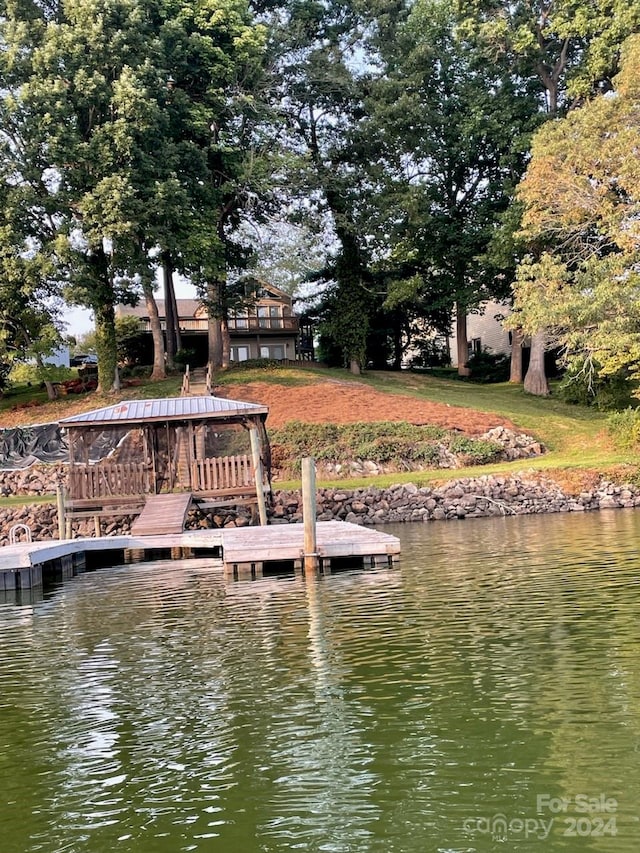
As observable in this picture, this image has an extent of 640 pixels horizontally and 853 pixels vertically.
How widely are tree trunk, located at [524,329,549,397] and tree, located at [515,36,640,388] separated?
11295 millimetres

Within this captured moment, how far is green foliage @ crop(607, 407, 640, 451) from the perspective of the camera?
98.6 feet

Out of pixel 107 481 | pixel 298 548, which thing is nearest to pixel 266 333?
pixel 107 481

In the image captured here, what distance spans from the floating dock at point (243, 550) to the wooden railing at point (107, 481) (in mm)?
2368

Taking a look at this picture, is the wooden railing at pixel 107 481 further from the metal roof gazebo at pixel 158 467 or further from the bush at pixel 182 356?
the bush at pixel 182 356

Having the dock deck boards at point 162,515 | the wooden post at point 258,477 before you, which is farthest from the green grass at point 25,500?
the wooden post at point 258,477

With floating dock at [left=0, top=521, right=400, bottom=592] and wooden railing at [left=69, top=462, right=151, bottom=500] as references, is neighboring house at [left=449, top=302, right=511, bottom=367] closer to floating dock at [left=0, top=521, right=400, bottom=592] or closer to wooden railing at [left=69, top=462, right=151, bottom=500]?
wooden railing at [left=69, top=462, right=151, bottom=500]

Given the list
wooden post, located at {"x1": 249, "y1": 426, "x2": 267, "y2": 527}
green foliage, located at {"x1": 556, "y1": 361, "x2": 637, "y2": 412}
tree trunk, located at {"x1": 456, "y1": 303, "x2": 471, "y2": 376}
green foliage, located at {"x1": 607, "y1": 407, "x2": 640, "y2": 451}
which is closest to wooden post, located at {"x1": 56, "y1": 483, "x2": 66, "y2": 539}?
wooden post, located at {"x1": 249, "y1": 426, "x2": 267, "y2": 527}

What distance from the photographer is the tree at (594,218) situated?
95.8ft

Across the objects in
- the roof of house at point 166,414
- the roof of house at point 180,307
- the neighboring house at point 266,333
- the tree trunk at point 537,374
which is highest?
the roof of house at point 180,307

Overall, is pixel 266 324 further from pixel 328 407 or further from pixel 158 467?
pixel 158 467

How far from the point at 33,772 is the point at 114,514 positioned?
16.3 metres

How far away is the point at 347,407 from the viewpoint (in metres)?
34.5

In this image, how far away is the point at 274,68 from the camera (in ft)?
140

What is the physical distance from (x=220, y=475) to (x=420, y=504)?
6.67m
